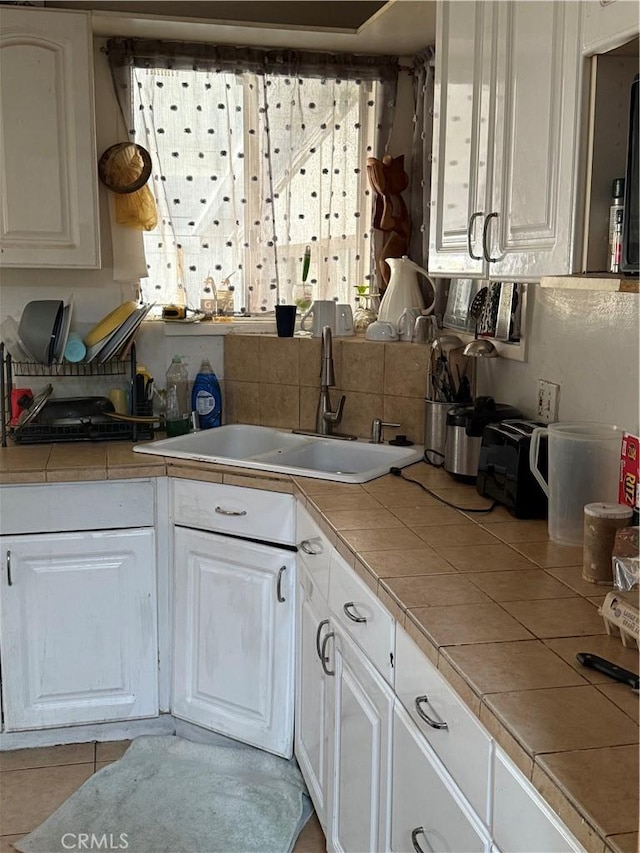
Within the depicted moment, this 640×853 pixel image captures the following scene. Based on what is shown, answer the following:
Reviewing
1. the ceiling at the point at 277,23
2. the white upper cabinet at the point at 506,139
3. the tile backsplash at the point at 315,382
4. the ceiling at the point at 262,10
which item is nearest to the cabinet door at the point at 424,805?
the white upper cabinet at the point at 506,139

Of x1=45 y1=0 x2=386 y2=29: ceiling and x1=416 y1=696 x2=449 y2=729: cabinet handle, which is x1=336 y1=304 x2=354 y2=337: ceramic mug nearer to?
x1=45 y1=0 x2=386 y2=29: ceiling

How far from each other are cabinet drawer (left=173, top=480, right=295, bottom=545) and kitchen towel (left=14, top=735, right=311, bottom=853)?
2.20ft

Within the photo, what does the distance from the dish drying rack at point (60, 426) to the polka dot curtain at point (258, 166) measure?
0.44 m

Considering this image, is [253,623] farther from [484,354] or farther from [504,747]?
[504,747]

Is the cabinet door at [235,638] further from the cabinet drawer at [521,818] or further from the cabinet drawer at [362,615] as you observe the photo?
the cabinet drawer at [521,818]

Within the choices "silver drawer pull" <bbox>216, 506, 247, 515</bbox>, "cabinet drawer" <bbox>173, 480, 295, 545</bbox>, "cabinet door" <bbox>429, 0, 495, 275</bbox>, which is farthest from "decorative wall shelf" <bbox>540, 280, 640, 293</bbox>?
"silver drawer pull" <bbox>216, 506, 247, 515</bbox>

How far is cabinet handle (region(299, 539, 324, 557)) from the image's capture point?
217cm

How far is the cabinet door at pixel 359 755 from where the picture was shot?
168cm

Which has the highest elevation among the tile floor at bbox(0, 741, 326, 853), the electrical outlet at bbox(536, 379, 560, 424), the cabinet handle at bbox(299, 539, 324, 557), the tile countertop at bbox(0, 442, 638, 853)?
the electrical outlet at bbox(536, 379, 560, 424)

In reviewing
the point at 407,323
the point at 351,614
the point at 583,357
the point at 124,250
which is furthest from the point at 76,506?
the point at 583,357

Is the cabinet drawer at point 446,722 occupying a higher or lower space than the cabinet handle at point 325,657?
higher

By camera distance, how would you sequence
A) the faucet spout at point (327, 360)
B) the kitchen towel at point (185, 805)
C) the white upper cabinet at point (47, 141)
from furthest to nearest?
the faucet spout at point (327, 360), the white upper cabinet at point (47, 141), the kitchen towel at point (185, 805)

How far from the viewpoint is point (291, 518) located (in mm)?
2434

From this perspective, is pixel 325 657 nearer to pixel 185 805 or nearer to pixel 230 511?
pixel 230 511
